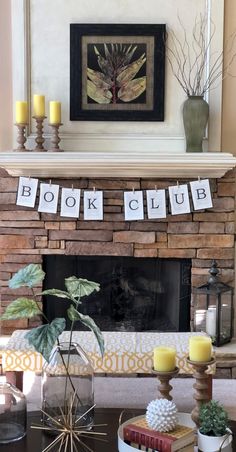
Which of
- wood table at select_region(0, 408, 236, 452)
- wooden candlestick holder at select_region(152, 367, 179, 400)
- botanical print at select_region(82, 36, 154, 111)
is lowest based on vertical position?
wood table at select_region(0, 408, 236, 452)

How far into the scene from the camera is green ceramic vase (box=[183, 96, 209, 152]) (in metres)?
3.51

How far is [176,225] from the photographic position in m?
3.72

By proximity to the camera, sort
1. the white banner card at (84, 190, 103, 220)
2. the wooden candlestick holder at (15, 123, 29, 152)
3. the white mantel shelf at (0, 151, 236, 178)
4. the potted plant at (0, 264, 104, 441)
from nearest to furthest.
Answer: the potted plant at (0, 264, 104, 441) → the white mantel shelf at (0, 151, 236, 178) → the wooden candlestick holder at (15, 123, 29, 152) → the white banner card at (84, 190, 103, 220)

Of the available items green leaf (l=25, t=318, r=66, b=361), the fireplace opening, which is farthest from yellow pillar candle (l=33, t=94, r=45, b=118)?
green leaf (l=25, t=318, r=66, b=361)

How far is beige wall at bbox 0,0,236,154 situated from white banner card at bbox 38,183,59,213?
35 centimetres

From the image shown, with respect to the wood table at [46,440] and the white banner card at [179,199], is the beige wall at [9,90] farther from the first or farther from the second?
the wood table at [46,440]

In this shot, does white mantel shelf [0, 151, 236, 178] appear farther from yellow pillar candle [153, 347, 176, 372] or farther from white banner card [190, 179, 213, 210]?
yellow pillar candle [153, 347, 176, 372]

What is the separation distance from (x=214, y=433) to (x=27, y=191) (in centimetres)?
215

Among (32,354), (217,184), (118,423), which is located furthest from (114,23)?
(118,423)

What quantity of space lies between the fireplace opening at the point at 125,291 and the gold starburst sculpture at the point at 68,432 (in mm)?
1861

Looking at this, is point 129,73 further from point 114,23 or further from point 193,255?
point 193,255

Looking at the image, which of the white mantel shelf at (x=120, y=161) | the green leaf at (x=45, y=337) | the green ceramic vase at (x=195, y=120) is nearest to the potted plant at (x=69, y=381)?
the green leaf at (x=45, y=337)

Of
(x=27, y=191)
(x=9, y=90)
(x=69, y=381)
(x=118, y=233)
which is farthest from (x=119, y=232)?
(x=69, y=381)

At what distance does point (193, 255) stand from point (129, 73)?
1.11 m
